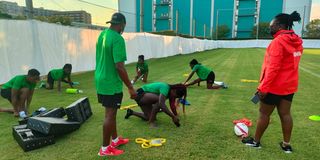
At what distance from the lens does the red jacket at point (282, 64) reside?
A: 317 centimetres

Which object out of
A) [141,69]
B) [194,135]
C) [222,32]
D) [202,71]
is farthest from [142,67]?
[222,32]

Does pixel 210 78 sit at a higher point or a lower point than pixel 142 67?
lower

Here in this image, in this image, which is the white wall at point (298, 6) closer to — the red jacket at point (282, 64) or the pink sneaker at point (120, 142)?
the red jacket at point (282, 64)

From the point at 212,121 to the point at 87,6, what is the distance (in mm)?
10321

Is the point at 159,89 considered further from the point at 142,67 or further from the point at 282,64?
the point at 142,67

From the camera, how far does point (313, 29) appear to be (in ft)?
182

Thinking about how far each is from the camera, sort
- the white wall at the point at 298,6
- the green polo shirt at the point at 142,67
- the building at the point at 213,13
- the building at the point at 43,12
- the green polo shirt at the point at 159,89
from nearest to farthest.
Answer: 1. the green polo shirt at the point at 159,89
2. the building at the point at 43,12
3. the green polo shirt at the point at 142,67
4. the white wall at the point at 298,6
5. the building at the point at 213,13

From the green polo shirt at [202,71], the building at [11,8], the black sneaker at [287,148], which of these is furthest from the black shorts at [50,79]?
the black sneaker at [287,148]

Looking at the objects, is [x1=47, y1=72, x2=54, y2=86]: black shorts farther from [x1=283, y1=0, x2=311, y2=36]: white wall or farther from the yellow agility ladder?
[x1=283, y1=0, x2=311, y2=36]: white wall

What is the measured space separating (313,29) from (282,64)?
62132 millimetres

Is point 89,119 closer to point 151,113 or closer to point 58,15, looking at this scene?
point 151,113

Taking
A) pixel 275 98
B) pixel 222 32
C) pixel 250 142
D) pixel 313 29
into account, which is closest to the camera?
pixel 275 98

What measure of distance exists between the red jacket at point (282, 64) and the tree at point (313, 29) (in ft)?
195

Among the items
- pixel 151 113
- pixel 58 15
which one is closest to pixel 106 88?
pixel 151 113
